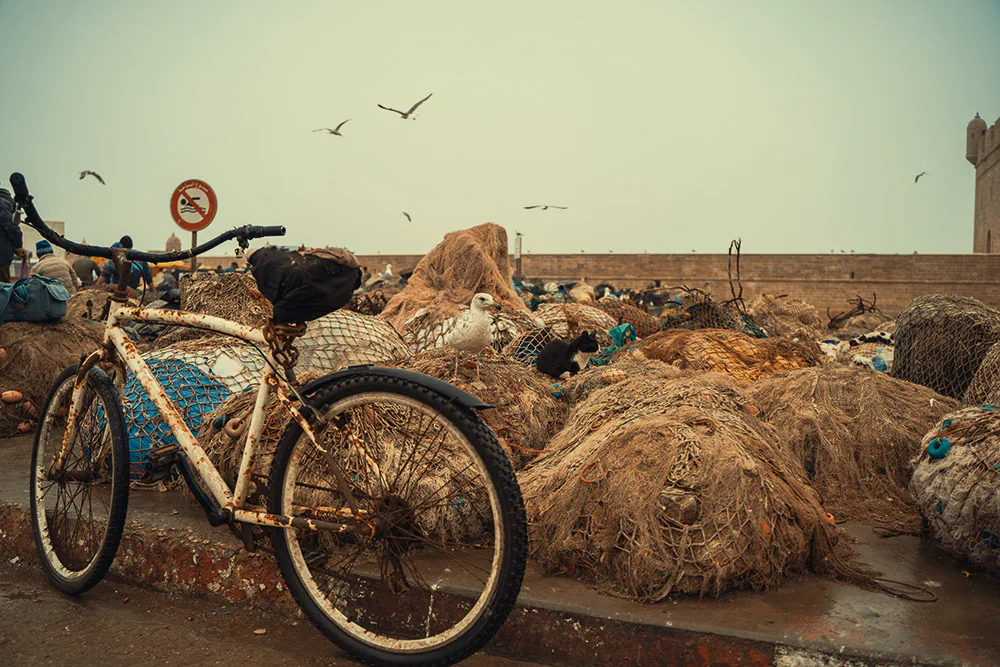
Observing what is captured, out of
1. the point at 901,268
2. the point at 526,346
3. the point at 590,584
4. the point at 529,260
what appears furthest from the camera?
the point at 529,260

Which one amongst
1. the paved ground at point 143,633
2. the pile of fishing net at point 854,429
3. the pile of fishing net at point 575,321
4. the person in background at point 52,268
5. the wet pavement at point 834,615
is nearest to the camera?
the wet pavement at point 834,615

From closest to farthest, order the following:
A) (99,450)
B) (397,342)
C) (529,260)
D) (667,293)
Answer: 1. (99,450)
2. (397,342)
3. (667,293)
4. (529,260)

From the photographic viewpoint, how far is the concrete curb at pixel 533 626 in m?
A: 2.43

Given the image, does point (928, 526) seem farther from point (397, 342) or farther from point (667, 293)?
point (667, 293)

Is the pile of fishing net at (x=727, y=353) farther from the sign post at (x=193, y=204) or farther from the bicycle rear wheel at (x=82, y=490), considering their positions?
the sign post at (x=193, y=204)

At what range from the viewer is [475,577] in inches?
112

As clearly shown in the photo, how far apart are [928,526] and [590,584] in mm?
1583

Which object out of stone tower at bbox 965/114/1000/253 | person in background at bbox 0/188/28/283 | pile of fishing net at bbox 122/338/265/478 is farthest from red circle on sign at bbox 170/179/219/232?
stone tower at bbox 965/114/1000/253

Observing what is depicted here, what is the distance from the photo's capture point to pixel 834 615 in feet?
8.50

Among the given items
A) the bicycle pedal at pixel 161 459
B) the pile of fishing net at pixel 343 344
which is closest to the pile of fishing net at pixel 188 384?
the pile of fishing net at pixel 343 344

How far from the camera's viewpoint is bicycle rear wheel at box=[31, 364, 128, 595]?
9.98ft

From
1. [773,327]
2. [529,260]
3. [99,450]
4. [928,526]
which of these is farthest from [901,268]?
[99,450]

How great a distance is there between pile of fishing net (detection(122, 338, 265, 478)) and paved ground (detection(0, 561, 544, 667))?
90 centimetres

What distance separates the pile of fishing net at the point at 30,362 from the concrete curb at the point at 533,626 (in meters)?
2.62
